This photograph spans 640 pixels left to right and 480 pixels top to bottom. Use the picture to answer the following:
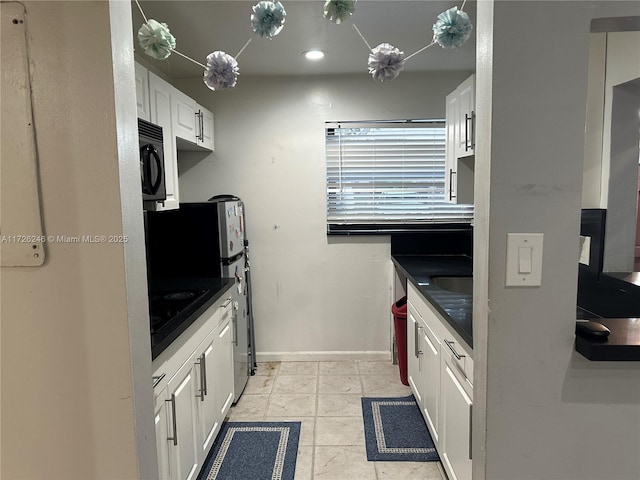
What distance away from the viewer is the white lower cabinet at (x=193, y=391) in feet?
5.03

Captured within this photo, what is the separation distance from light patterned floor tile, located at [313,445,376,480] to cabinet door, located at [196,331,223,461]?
586mm

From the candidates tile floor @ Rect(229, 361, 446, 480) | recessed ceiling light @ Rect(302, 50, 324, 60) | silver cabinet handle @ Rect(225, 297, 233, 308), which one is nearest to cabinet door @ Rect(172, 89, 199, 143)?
recessed ceiling light @ Rect(302, 50, 324, 60)

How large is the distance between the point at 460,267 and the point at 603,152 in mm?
1293

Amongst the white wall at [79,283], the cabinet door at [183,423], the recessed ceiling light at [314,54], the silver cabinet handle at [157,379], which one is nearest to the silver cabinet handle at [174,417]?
the cabinet door at [183,423]

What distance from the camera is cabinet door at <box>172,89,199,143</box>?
96.7 inches

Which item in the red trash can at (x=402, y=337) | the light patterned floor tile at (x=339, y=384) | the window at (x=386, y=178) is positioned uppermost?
the window at (x=386, y=178)

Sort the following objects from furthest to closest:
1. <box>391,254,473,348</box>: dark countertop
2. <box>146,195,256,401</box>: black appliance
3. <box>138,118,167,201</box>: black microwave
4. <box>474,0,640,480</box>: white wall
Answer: <box>146,195,256,401</box>: black appliance < <box>138,118,167,201</box>: black microwave < <box>391,254,473,348</box>: dark countertop < <box>474,0,640,480</box>: white wall

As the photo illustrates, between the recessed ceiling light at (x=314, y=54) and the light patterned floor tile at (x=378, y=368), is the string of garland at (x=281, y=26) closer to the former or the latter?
the recessed ceiling light at (x=314, y=54)

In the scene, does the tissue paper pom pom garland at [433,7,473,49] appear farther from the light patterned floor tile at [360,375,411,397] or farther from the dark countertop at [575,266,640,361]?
the light patterned floor tile at [360,375,411,397]

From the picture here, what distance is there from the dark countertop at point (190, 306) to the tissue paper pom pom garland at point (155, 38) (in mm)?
1024

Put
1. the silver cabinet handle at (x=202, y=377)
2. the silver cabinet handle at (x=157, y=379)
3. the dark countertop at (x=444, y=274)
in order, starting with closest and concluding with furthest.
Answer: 1. the silver cabinet handle at (x=157, y=379)
2. the dark countertop at (x=444, y=274)
3. the silver cabinet handle at (x=202, y=377)

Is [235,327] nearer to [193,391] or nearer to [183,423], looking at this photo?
[193,391]

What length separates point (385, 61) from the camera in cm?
148

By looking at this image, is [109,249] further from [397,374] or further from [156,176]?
[397,374]
